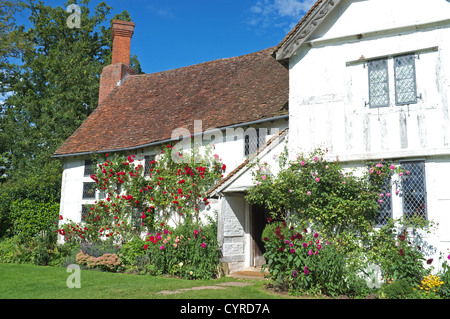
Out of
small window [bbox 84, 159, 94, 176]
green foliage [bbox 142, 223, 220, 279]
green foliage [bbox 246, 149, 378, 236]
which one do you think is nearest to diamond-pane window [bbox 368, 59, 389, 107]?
green foliage [bbox 246, 149, 378, 236]

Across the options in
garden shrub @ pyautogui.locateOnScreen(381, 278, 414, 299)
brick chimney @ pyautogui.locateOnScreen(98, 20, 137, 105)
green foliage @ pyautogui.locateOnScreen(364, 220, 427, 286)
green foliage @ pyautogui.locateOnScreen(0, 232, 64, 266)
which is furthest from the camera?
brick chimney @ pyautogui.locateOnScreen(98, 20, 137, 105)

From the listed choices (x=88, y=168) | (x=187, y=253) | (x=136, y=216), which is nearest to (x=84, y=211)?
(x=88, y=168)

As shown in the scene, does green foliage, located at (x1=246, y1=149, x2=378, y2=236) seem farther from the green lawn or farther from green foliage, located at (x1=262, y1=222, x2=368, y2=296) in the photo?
the green lawn

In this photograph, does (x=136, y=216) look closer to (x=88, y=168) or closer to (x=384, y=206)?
(x=88, y=168)

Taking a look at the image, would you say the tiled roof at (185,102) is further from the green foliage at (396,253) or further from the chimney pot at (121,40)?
the green foliage at (396,253)

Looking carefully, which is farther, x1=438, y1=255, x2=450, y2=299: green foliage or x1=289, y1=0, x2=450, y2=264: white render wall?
x1=289, y1=0, x2=450, y2=264: white render wall

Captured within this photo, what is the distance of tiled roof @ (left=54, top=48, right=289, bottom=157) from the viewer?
545 inches

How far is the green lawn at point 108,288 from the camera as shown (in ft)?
26.4

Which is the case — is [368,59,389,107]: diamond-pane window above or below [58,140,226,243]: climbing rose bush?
above

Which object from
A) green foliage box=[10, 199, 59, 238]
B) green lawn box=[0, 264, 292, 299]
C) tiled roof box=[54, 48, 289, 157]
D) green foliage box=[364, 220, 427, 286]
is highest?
tiled roof box=[54, 48, 289, 157]

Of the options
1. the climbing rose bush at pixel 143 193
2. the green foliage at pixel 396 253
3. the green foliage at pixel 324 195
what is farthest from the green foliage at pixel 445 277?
the climbing rose bush at pixel 143 193

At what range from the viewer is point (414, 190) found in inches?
345

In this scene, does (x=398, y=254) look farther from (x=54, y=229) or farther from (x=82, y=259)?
(x=54, y=229)

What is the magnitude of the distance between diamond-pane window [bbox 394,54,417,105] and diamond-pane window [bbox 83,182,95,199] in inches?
478
